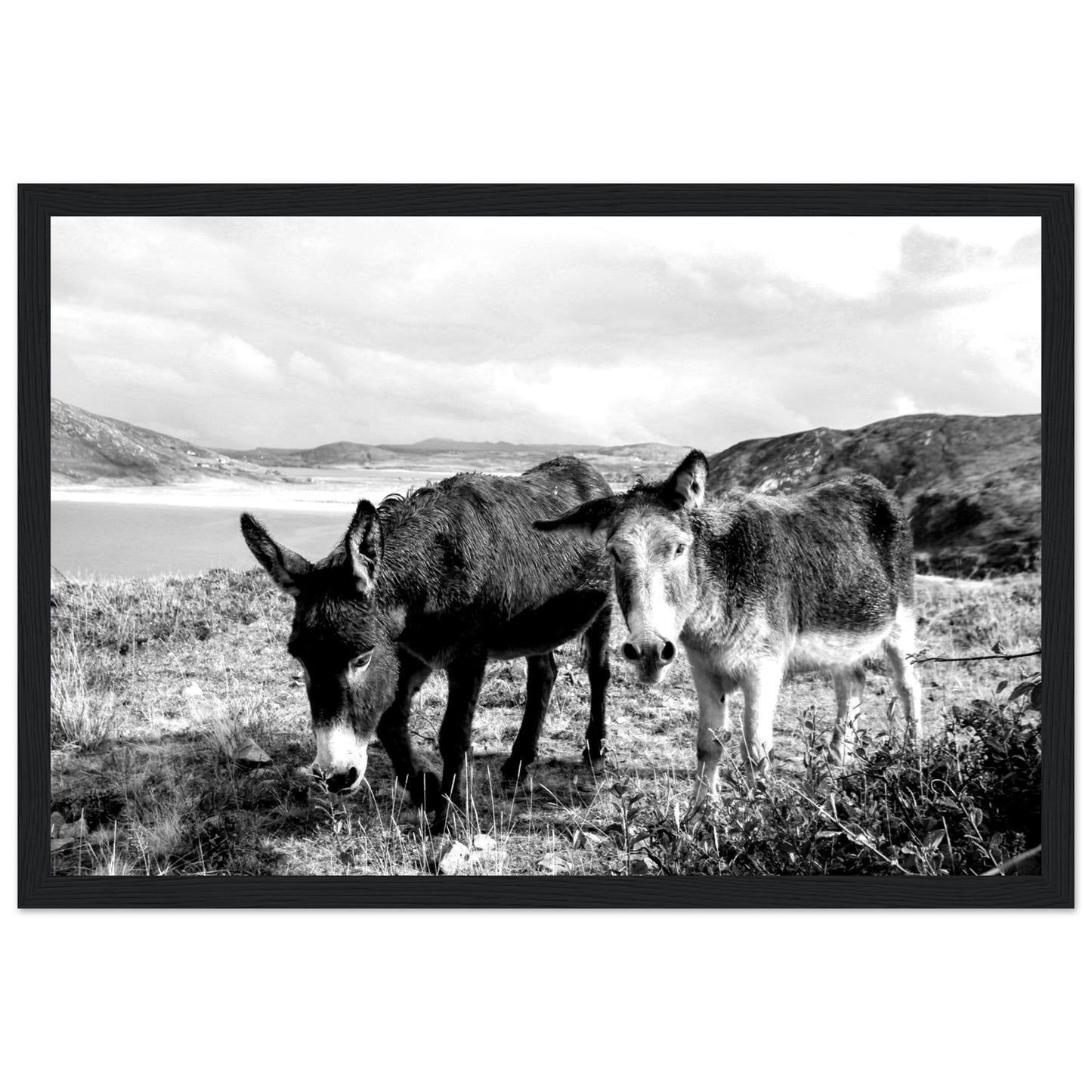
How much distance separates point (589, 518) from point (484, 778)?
4.05 ft

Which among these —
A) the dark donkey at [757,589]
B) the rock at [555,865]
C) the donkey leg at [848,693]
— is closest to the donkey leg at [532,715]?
the rock at [555,865]

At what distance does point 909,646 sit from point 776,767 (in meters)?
0.88

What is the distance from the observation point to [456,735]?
3.51m

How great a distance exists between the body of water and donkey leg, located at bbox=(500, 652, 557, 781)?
116cm

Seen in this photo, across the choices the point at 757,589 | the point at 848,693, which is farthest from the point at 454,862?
the point at 848,693

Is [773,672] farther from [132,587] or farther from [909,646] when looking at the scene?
[132,587]

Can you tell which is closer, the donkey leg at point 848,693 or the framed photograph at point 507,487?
the framed photograph at point 507,487

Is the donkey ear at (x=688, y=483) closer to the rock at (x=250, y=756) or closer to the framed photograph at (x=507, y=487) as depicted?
the framed photograph at (x=507, y=487)

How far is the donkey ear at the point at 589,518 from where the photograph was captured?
3.42 m

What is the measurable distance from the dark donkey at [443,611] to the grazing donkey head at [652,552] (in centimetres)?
22

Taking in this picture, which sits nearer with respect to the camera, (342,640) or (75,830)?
(342,640)

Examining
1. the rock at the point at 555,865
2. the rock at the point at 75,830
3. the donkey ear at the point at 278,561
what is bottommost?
the rock at the point at 555,865

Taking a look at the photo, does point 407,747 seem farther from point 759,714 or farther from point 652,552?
point 759,714

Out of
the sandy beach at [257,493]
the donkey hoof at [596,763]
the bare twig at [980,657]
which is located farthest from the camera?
the donkey hoof at [596,763]
